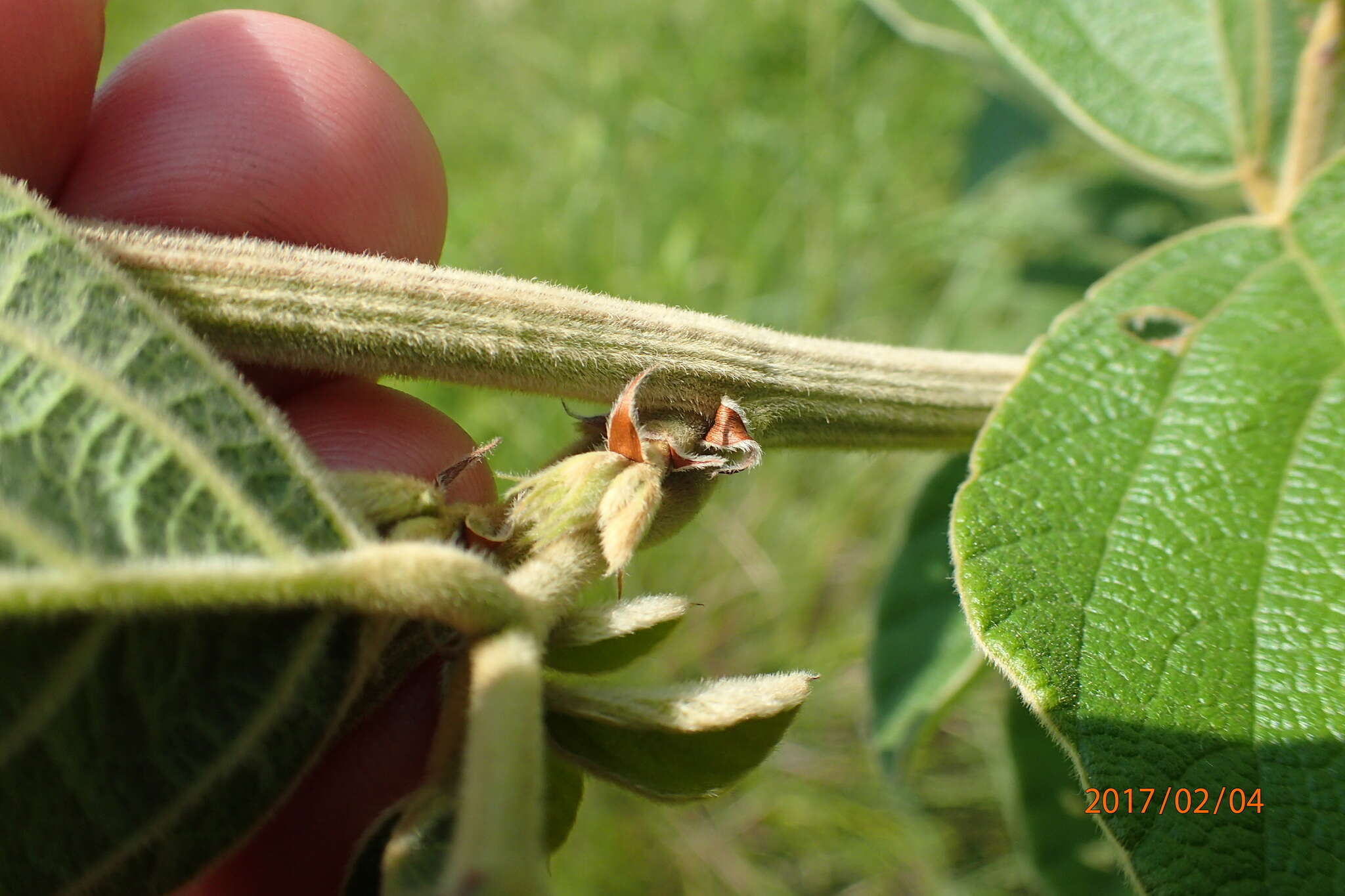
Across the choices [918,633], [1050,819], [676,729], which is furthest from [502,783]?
[1050,819]

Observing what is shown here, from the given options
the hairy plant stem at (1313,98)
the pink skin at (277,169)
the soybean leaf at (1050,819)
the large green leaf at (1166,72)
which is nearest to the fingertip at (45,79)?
the pink skin at (277,169)

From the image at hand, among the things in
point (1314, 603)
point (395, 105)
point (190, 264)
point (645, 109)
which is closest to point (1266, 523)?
point (1314, 603)

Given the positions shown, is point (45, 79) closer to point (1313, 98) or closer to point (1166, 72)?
point (1166, 72)

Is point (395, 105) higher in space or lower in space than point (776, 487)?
higher

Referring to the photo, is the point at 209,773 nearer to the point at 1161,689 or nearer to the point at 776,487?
the point at 1161,689

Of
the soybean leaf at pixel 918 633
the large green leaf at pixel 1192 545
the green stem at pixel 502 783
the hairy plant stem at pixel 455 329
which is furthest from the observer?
the soybean leaf at pixel 918 633

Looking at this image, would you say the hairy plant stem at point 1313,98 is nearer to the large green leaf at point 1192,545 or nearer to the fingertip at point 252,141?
the large green leaf at point 1192,545
